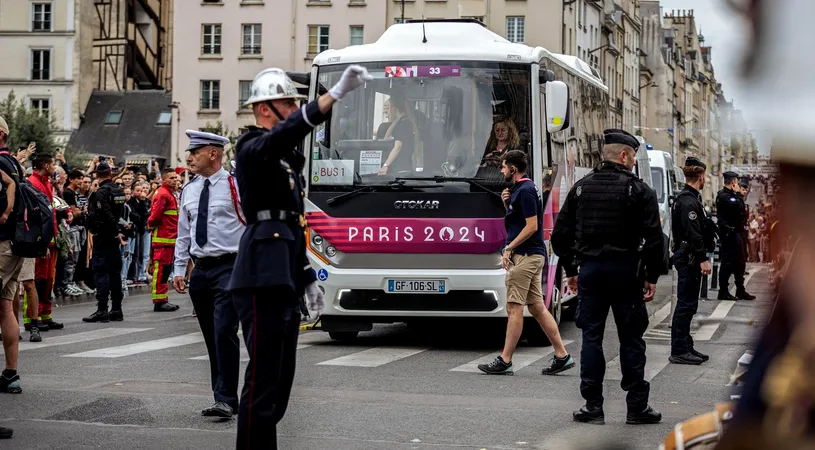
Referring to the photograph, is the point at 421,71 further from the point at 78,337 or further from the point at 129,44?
the point at 129,44

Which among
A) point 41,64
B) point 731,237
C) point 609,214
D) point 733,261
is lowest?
point 733,261

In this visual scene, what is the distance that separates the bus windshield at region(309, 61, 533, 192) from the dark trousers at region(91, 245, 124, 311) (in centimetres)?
430

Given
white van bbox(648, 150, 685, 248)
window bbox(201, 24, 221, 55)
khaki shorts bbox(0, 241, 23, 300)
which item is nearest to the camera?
khaki shorts bbox(0, 241, 23, 300)

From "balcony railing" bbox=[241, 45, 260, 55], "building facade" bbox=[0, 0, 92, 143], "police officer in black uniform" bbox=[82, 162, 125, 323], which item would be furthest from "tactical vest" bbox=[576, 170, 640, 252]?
"building facade" bbox=[0, 0, 92, 143]

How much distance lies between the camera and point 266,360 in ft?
18.4

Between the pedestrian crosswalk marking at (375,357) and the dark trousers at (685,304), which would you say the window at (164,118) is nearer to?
the pedestrian crosswalk marking at (375,357)

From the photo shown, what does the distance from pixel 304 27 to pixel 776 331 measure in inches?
2658

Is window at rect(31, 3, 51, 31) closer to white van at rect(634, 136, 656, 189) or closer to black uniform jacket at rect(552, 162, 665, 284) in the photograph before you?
white van at rect(634, 136, 656, 189)

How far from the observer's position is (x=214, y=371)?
8.68m

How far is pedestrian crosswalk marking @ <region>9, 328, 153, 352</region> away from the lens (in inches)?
515

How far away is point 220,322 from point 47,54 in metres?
64.1

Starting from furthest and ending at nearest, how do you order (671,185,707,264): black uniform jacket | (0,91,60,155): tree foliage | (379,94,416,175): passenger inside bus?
(0,91,60,155): tree foliage < (379,94,416,175): passenger inside bus < (671,185,707,264): black uniform jacket

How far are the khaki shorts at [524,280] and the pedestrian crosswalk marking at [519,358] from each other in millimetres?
736

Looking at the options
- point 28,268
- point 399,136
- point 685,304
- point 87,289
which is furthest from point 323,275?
point 87,289
